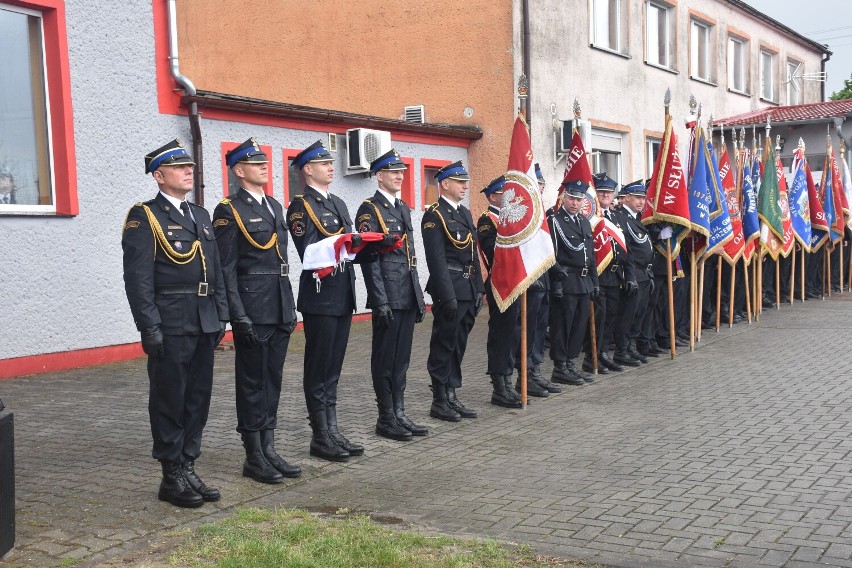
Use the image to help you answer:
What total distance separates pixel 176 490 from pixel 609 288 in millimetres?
6653

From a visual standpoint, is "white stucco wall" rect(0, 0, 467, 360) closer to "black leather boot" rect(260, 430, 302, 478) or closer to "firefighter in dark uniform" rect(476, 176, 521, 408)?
"firefighter in dark uniform" rect(476, 176, 521, 408)

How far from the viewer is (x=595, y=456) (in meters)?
6.77

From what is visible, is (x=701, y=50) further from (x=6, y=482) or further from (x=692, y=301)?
(x=6, y=482)

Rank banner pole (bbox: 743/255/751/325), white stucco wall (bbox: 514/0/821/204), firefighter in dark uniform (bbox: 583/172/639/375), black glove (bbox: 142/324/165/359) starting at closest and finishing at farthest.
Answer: black glove (bbox: 142/324/165/359)
firefighter in dark uniform (bbox: 583/172/639/375)
banner pole (bbox: 743/255/751/325)
white stucco wall (bbox: 514/0/821/204)

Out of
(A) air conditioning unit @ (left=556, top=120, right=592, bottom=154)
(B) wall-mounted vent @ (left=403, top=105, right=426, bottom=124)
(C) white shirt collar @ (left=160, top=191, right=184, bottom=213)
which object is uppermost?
(B) wall-mounted vent @ (left=403, top=105, right=426, bottom=124)

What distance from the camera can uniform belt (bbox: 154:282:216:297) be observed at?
564 cm

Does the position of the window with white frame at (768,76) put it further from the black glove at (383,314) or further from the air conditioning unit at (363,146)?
the black glove at (383,314)

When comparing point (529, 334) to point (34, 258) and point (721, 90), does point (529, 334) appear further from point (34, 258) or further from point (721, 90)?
point (721, 90)

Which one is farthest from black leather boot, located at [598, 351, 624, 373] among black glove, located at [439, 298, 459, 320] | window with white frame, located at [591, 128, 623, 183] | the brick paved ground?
window with white frame, located at [591, 128, 623, 183]

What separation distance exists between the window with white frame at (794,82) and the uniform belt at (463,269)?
1027 inches

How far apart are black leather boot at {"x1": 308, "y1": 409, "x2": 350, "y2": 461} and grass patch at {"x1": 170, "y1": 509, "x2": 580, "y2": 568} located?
→ 1.52 m

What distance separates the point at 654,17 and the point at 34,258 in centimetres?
1699

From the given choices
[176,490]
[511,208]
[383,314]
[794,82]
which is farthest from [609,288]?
[794,82]

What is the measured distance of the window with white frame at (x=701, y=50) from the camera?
25.1 m
